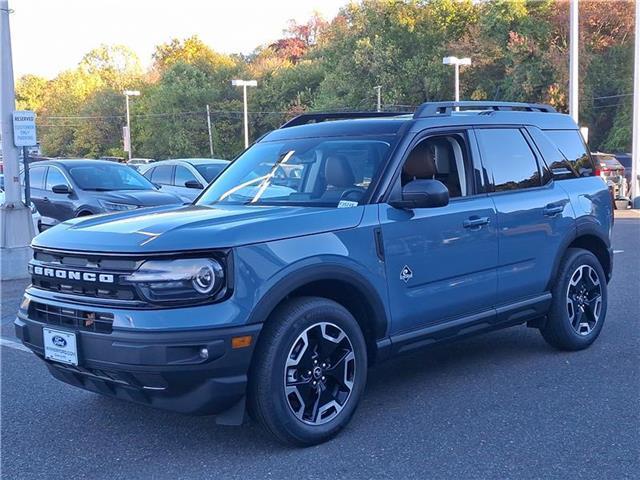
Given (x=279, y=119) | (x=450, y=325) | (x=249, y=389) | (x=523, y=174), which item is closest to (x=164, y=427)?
(x=249, y=389)

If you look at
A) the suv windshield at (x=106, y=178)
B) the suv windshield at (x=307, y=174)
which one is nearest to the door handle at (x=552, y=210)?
the suv windshield at (x=307, y=174)

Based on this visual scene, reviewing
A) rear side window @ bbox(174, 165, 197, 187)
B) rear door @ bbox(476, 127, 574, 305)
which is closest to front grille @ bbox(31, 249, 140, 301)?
rear door @ bbox(476, 127, 574, 305)

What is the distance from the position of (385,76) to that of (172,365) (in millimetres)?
46757

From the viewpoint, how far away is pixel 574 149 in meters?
6.54

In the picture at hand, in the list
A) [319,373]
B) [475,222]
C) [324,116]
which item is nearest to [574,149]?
[475,222]

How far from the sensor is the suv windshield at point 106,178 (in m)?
13.1

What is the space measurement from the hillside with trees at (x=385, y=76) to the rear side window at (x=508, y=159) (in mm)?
15334

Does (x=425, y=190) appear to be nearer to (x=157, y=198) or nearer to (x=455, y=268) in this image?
(x=455, y=268)

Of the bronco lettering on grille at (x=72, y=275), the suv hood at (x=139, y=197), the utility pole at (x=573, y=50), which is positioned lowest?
the suv hood at (x=139, y=197)

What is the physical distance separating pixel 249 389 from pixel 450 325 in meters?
1.60

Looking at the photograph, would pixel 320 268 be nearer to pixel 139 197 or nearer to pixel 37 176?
pixel 139 197

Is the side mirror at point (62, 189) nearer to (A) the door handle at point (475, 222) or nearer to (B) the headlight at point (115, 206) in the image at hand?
(B) the headlight at point (115, 206)

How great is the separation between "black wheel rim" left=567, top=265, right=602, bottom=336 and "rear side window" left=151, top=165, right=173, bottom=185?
11.0m

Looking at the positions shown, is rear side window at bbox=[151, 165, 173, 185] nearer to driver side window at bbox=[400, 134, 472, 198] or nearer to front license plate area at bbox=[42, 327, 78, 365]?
driver side window at bbox=[400, 134, 472, 198]
